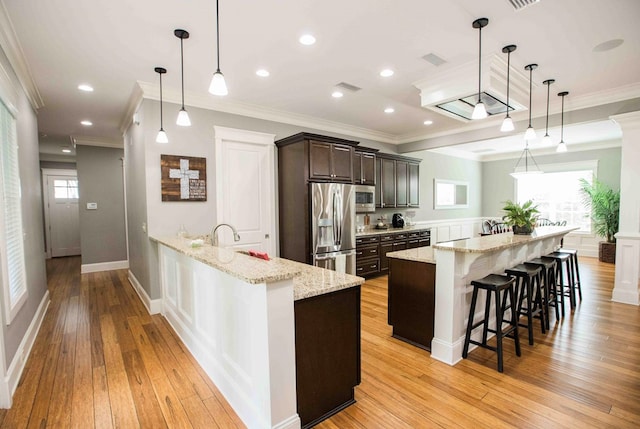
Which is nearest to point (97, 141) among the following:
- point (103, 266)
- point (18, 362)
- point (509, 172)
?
A: point (103, 266)

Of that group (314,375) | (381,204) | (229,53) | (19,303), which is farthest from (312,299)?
(381,204)

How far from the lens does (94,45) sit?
271 cm

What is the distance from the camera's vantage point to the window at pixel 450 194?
791cm

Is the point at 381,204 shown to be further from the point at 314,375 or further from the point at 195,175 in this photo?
the point at 314,375

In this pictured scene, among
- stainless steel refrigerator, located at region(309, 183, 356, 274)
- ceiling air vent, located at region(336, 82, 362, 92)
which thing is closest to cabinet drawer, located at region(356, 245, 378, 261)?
stainless steel refrigerator, located at region(309, 183, 356, 274)

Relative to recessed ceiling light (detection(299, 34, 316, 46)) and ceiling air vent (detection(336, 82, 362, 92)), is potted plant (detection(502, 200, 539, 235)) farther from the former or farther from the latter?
recessed ceiling light (detection(299, 34, 316, 46))

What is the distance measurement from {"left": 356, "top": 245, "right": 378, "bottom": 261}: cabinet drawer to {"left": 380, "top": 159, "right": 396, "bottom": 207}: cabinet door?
112 centimetres

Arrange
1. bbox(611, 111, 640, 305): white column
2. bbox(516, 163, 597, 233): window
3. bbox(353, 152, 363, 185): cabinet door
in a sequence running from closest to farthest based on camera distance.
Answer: bbox(611, 111, 640, 305): white column → bbox(353, 152, 363, 185): cabinet door → bbox(516, 163, 597, 233): window

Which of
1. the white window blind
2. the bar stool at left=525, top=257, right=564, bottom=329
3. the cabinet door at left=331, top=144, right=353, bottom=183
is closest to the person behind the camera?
the white window blind

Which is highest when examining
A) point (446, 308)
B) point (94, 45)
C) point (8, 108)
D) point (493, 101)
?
point (94, 45)

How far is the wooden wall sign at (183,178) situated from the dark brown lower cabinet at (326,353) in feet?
9.14

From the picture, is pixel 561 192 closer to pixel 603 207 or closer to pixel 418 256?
pixel 603 207

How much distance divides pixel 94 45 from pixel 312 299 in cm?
294

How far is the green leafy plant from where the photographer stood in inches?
261
